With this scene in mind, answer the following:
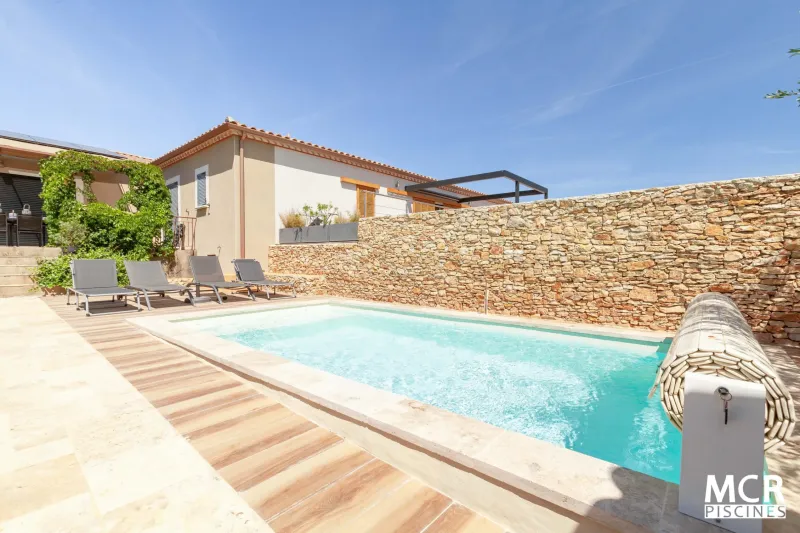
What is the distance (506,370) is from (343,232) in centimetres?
745

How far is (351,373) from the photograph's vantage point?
471 cm

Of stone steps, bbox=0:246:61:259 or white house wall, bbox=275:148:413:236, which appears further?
white house wall, bbox=275:148:413:236

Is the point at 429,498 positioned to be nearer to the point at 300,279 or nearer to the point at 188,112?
the point at 300,279

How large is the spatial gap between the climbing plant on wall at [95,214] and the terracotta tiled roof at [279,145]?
5.36 ft

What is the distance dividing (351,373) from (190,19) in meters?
11.3

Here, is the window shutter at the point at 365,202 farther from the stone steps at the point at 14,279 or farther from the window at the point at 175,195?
the stone steps at the point at 14,279

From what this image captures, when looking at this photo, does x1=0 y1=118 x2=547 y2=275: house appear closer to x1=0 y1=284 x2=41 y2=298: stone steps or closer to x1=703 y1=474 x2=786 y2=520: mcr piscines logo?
x1=0 y1=284 x2=41 y2=298: stone steps

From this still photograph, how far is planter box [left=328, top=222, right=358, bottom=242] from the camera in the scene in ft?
35.1

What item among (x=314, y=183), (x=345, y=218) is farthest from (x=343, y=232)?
(x=314, y=183)

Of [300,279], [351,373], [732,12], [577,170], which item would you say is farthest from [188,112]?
[577,170]

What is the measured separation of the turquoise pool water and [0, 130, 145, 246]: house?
10.2m

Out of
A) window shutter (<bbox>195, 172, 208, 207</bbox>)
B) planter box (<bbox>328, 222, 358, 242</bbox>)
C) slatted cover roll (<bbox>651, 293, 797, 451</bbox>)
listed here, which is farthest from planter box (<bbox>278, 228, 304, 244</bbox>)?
slatted cover roll (<bbox>651, 293, 797, 451</bbox>)

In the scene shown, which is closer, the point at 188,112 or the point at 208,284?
the point at 208,284

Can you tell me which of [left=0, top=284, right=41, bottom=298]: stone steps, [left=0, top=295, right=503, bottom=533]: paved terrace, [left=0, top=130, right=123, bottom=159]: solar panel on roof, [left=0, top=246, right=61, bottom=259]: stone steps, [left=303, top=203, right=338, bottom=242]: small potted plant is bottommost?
[left=0, top=295, right=503, bottom=533]: paved terrace
